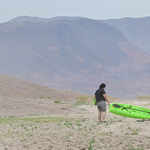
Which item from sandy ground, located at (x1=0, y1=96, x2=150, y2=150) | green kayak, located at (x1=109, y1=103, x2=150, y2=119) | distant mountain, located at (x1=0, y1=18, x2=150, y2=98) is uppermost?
distant mountain, located at (x1=0, y1=18, x2=150, y2=98)

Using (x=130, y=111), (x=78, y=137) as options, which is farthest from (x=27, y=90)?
(x=78, y=137)

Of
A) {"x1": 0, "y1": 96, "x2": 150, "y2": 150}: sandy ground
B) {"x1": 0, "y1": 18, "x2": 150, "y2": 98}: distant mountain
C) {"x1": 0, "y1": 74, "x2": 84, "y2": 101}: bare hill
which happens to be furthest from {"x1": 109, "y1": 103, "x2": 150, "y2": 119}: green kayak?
{"x1": 0, "y1": 18, "x2": 150, "y2": 98}: distant mountain

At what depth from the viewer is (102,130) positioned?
13.1 metres

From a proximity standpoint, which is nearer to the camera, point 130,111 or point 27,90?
point 130,111

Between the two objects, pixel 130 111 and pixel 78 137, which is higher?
pixel 130 111

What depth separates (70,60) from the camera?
169375 mm

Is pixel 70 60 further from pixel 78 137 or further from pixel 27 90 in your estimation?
pixel 78 137

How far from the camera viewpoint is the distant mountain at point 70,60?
5754 inches

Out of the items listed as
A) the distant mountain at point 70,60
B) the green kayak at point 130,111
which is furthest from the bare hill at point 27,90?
the distant mountain at point 70,60

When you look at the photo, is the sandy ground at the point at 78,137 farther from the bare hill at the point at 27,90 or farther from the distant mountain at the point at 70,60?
the distant mountain at the point at 70,60

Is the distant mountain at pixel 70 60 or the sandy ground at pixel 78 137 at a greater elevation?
the distant mountain at pixel 70 60

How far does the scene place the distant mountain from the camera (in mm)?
146150

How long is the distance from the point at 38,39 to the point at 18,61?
101 feet

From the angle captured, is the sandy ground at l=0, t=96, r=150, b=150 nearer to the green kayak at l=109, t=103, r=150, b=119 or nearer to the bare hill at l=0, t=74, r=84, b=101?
the green kayak at l=109, t=103, r=150, b=119
